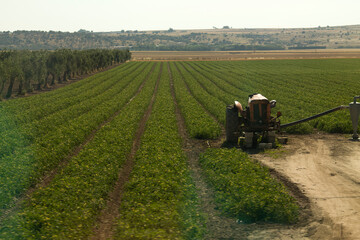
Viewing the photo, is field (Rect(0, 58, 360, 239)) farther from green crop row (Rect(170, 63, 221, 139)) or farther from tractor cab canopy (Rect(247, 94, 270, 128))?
tractor cab canopy (Rect(247, 94, 270, 128))

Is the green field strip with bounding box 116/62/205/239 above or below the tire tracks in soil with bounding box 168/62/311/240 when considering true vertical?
above

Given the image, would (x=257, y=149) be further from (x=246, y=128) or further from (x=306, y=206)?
(x=306, y=206)

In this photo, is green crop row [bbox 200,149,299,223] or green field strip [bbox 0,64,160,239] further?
green crop row [bbox 200,149,299,223]

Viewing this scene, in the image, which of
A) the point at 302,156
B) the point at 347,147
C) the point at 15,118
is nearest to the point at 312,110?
the point at 347,147

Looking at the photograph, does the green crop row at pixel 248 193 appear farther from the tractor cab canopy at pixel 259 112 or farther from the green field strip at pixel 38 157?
the green field strip at pixel 38 157

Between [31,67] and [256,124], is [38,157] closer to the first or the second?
[256,124]

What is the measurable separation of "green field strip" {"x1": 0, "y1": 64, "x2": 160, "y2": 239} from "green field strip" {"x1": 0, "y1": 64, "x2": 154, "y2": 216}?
890 mm

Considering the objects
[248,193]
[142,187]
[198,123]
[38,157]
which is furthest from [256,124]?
[38,157]

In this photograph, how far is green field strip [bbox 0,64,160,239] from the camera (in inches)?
355

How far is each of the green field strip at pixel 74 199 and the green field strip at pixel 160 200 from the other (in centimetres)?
81

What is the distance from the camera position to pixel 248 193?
11195 mm

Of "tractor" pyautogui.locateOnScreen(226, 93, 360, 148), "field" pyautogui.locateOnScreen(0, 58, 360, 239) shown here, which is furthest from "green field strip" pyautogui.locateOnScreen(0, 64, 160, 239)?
"tractor" pyautogui.locateOnScreen(226, 93, 360, 148)

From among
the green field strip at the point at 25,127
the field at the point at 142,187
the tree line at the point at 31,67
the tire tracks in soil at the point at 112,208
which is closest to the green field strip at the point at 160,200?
the field at the point at 142,187

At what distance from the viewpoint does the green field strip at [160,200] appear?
30.0ft
